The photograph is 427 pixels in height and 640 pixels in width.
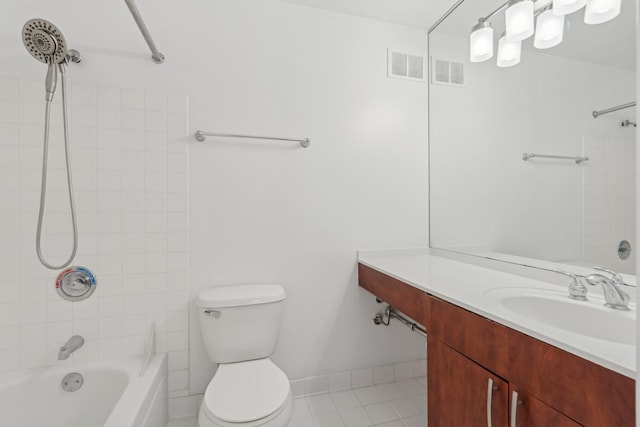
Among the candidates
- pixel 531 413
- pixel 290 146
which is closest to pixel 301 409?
pixel 531 413

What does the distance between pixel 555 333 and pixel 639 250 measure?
55 cm

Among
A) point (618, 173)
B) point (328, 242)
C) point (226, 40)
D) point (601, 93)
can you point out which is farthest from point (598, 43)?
point (226, 40)

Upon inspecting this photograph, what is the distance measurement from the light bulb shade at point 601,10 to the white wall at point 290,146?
0.95 meters

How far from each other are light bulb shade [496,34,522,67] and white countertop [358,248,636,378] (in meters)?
1.05

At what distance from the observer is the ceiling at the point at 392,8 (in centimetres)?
179

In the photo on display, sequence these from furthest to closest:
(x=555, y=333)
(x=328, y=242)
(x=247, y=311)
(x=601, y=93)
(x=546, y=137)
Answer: (x=328, y=242) → (x=247, y=311) → (x=546, y=137) → (x=601, y=93) → (x=555, y=333)

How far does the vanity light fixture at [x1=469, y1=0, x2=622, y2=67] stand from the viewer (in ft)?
3.78

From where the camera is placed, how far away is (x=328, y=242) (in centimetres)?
186

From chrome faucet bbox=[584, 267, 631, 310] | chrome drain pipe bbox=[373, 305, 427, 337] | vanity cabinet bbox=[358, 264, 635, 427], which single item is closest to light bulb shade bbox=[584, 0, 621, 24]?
chrome faucet bbox=[584, 267, 631, 310]

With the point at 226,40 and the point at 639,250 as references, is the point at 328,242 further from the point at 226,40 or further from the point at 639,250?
the point at 639,250

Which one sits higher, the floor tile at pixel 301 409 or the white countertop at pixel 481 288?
the white countertop at pixel 481 288

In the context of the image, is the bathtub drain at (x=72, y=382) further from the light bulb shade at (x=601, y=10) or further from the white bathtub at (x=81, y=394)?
the light bulb shade at (x=601, y=10)

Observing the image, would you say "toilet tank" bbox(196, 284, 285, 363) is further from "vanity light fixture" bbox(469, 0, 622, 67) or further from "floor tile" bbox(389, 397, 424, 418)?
"vanity light fixture" bbox(469, 0, 622, 67)

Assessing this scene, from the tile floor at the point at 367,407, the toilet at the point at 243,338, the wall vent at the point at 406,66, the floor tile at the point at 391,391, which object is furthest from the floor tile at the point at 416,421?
the wall vent at the point at 406,66
